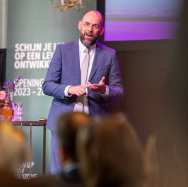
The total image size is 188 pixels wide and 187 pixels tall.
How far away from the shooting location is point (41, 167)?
4.00 metres

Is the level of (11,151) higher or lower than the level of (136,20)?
lower

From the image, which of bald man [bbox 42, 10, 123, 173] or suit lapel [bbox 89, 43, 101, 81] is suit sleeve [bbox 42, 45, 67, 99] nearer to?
bald man [bbox 42, 10, 123, 173]

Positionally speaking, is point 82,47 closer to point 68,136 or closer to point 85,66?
point 85,66

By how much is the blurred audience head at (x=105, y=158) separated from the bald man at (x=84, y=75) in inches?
81.0

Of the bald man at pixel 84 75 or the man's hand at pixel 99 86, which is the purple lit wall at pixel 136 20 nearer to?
the bald man at pixel 84 75

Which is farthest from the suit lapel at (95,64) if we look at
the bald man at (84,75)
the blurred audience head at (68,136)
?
the blurred audience head at (68,136)

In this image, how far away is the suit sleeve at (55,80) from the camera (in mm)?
3180

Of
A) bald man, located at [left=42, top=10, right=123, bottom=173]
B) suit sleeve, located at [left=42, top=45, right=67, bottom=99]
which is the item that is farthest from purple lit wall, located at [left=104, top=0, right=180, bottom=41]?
suit sleeve, located at [left=42, top=45, right=67, bottom=99]

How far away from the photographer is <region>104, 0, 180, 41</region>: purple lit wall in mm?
3949

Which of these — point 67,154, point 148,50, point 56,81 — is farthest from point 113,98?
point 67,154

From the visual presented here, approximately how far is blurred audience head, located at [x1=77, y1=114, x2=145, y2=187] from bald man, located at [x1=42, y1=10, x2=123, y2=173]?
206 centimetres

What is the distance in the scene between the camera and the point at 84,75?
3.32 m

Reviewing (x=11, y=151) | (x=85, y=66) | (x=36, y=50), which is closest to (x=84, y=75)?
(x=85, y=66)

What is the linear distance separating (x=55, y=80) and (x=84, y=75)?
7.2 inches
